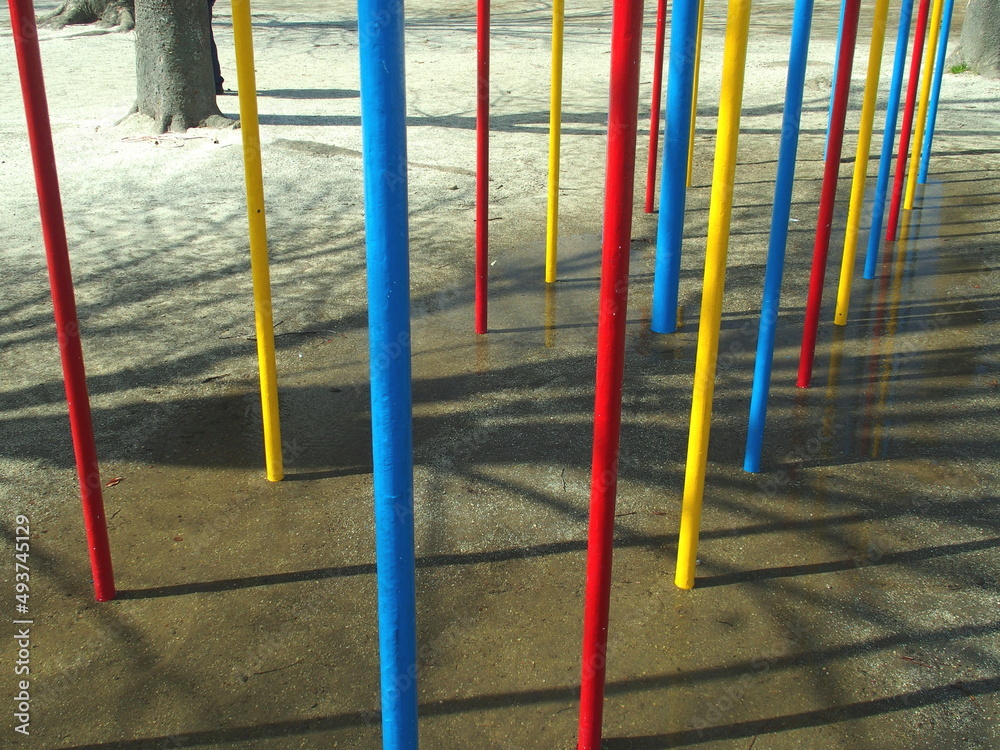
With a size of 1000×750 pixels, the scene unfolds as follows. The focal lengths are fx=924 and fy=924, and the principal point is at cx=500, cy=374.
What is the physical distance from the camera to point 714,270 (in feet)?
7.30

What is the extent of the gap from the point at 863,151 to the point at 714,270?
1743 millimetres

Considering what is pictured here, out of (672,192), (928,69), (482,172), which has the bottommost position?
(672,192)

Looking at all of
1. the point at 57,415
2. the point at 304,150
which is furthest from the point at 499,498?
the point at 304,150

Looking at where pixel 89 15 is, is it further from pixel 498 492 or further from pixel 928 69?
pixel 498 492

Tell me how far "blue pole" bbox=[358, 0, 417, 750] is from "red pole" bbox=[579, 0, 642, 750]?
0.43m

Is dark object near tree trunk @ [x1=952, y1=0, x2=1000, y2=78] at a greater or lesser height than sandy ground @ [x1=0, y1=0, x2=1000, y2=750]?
greater

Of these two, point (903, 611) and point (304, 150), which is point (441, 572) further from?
A: point (304, 150)

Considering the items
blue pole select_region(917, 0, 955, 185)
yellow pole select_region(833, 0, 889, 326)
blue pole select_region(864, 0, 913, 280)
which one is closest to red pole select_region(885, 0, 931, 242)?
blue pole select_region(864, 0, 913, 280)

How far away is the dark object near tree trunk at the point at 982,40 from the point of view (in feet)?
32.1

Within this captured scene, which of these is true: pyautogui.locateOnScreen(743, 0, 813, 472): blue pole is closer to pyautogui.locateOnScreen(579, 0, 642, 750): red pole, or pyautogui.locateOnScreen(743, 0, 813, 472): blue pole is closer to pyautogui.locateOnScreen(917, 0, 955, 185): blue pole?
pyautogui.locateOnScreen(579, 0, 642, 750): red pole

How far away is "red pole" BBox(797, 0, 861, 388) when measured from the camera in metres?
2.91

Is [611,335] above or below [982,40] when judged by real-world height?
above

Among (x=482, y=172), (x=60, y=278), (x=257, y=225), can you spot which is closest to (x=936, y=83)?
(x=482, y=172)

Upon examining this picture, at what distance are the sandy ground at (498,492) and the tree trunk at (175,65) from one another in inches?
67.8
